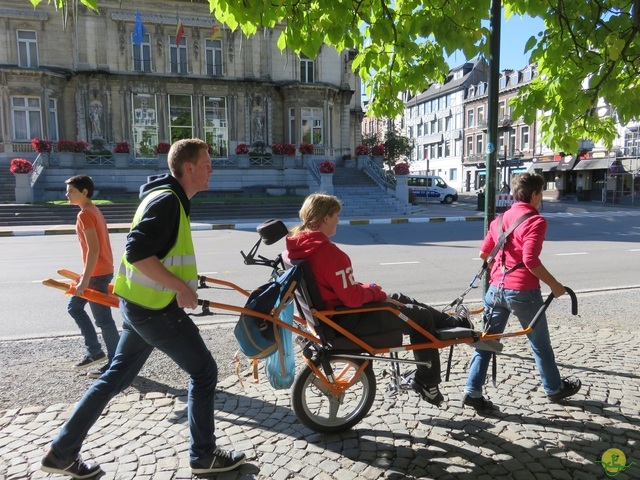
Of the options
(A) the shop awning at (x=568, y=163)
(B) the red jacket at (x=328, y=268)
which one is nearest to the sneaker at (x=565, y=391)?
(B) the red jacket at (x=328, y=268)

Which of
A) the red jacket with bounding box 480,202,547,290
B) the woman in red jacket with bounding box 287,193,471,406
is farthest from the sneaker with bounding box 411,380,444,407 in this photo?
the red jacket with bounding box 480,202,547,290

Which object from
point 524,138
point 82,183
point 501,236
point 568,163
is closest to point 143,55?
point 82,183

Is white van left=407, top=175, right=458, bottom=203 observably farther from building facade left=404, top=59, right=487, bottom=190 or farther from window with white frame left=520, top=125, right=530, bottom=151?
building facade left=404, top=59, right=487, bottom=190

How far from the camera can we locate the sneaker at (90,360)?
5.00m

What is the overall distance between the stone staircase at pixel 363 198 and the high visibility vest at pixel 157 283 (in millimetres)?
22423

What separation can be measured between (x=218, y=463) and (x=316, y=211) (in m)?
1.75

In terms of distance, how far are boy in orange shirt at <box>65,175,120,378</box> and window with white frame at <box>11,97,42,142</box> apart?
100 ft

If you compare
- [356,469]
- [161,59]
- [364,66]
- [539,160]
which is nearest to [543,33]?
[364,66]

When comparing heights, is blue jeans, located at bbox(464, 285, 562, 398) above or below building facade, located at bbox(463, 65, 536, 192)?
below

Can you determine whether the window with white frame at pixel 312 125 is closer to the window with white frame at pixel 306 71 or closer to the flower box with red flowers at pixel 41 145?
the window with white frame at pixel 306 71

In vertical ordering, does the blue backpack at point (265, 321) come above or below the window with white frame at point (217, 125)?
below

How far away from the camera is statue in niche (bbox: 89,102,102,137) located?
31375 mm

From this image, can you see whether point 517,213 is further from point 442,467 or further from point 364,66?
point 364,66

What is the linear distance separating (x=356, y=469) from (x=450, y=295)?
18.2ft
